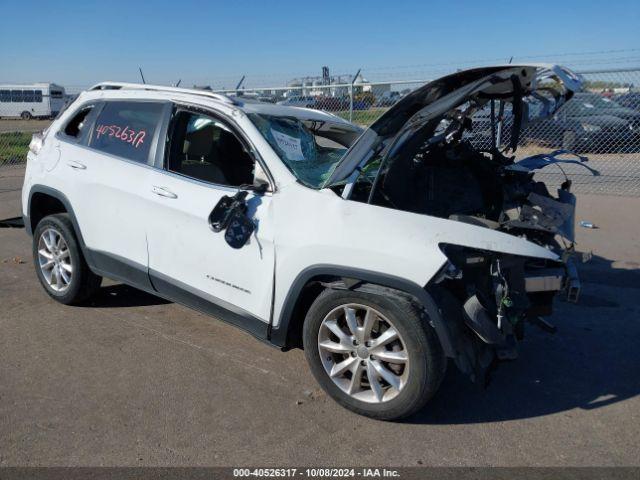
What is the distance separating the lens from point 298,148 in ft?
14.1

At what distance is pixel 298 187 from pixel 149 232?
4.30 ft

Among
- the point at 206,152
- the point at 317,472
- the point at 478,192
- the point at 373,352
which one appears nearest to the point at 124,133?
the point at 206,152

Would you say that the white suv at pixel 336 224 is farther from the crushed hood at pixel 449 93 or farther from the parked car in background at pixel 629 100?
the parked car in background at pixel 629 100

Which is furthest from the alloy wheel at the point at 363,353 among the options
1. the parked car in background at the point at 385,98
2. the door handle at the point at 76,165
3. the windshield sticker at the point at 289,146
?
the parked car in background at the point at 385,98

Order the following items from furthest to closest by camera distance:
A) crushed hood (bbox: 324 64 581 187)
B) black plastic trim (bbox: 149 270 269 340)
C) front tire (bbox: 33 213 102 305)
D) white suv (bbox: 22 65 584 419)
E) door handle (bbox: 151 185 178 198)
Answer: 1. front tire (bbox: 33 213 102 305)
2. door handle (bbox: 151 185 178 198)
3. black plastic trim (bbox: 149 270 269 340)
4. crushed hood (bbox: 324 64 581 187)
5. white suv (bbox: 22 65 584 419)

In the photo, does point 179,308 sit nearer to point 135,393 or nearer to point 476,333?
point 135,393

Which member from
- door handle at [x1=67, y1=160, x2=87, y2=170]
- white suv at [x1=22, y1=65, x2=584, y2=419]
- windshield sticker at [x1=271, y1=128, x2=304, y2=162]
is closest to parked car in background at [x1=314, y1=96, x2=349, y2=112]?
white suv at [x1=22, y1=65, x2=584, y2=419]

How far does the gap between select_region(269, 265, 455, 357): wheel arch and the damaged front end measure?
0.07m

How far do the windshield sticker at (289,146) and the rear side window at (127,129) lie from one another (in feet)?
3.30

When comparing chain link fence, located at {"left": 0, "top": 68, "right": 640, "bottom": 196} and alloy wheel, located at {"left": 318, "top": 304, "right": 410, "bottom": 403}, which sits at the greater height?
chain link fence, located at {"left": 0, "top": 68, "right": 640, "bottom": 196}

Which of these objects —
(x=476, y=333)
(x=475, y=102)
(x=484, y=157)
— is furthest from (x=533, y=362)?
(x=475, y=102)

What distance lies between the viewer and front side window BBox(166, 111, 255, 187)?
169 inches

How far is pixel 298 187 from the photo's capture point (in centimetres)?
368

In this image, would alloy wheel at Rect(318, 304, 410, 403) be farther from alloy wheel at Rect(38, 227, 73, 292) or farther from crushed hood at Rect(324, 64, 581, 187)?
alloy wheel at Rect(38, 227, 73, 292)
